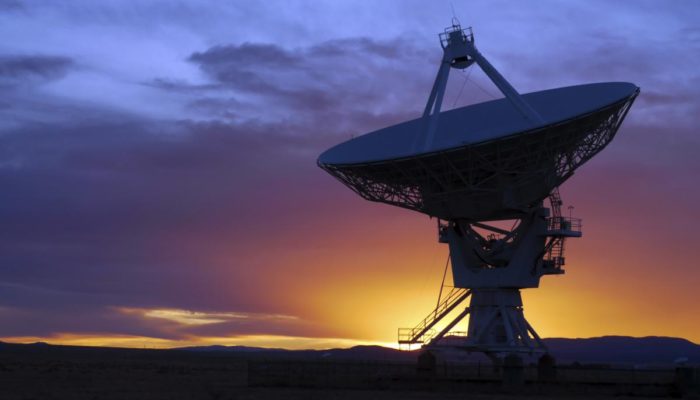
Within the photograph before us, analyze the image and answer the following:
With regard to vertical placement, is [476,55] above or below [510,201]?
Answer: above

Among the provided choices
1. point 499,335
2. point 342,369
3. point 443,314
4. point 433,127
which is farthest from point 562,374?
point 433,127

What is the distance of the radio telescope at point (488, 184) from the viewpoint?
3919cm

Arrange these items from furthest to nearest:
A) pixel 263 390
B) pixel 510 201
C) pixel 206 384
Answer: pixel 206 384 < pixel 510 201 < pixel 263 390

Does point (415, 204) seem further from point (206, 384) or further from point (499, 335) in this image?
point (206, 384)

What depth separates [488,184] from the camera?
40.2 m

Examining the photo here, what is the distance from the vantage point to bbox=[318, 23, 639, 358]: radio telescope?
129ft

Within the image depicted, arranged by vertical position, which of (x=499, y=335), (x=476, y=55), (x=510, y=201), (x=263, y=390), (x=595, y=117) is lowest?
(x=263, y=390)

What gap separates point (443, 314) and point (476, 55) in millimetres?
11668

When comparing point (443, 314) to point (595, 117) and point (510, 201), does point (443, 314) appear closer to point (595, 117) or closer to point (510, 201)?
point (510, 201)

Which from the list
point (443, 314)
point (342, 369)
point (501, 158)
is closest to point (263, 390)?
point (342, 369)

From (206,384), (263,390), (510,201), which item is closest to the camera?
(263,390)

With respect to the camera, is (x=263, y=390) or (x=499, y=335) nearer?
(x=263, y=390)

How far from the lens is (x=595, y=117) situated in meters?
37.8

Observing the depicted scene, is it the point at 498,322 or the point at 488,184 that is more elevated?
the point at 488,184
